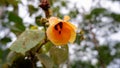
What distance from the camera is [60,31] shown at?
2.87 ft

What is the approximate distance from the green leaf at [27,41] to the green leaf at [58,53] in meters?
0.08

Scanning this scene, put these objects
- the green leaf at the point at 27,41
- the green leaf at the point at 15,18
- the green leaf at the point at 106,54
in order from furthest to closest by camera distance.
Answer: the green leaf at the point at 106,54
the green leaf at the point at 15,18
the green leaf at the point at 27,41

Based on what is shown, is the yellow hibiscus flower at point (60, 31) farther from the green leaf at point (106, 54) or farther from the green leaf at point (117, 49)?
the green leaf at point (117, 49)

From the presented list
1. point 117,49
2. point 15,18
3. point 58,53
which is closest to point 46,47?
point 58,53

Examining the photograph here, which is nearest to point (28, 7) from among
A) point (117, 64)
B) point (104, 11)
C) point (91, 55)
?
point (91, 55)

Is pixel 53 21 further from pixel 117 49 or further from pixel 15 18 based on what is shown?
pixel 117 49

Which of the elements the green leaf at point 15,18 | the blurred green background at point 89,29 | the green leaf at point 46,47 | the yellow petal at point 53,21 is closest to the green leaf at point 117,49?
the blurred green background at point 89,29

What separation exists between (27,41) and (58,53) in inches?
4.9

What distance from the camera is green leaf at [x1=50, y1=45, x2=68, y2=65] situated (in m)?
0.88

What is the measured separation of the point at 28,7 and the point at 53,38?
867 millimetres

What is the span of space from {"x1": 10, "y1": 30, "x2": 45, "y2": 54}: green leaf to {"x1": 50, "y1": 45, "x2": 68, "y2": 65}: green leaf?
77 mm

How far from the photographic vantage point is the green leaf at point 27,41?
80cm

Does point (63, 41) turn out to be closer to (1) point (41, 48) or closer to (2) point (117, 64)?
(1) point (41, 48)

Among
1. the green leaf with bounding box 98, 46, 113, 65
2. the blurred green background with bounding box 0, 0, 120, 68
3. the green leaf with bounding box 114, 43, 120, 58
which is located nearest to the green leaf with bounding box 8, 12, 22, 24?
the blurred green background with bounding box 0, 0, 120, 68
